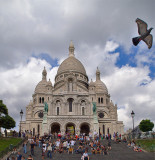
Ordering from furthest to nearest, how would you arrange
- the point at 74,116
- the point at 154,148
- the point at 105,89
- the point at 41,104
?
the point at 105,89
the point at 41,104
the point at 74,116
the point at 154,148

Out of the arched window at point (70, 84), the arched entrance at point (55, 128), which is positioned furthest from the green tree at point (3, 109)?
the arched window at point (70, 84)

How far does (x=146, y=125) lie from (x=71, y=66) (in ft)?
93.0

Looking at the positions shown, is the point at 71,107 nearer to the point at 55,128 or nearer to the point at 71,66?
the point at 55,128

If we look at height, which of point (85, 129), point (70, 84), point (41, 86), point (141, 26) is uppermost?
point (41, 86)

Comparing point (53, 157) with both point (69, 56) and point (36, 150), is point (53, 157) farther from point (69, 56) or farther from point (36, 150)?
point (69, 56)

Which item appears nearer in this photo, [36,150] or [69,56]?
[36,150]

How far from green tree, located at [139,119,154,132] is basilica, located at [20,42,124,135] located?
32.2ft

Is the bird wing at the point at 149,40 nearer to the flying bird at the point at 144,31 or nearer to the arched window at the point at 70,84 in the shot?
the flying bird at the point at 144,31

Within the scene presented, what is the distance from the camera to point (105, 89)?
74688 mm

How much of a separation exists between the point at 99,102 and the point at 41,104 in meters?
16.1

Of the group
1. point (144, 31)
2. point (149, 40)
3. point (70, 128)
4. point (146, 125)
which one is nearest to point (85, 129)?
point (70, 128)

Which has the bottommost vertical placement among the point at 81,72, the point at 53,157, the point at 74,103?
the point at 53,157

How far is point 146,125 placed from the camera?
74688 mm

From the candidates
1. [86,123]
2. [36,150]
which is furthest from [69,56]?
[36,150]
